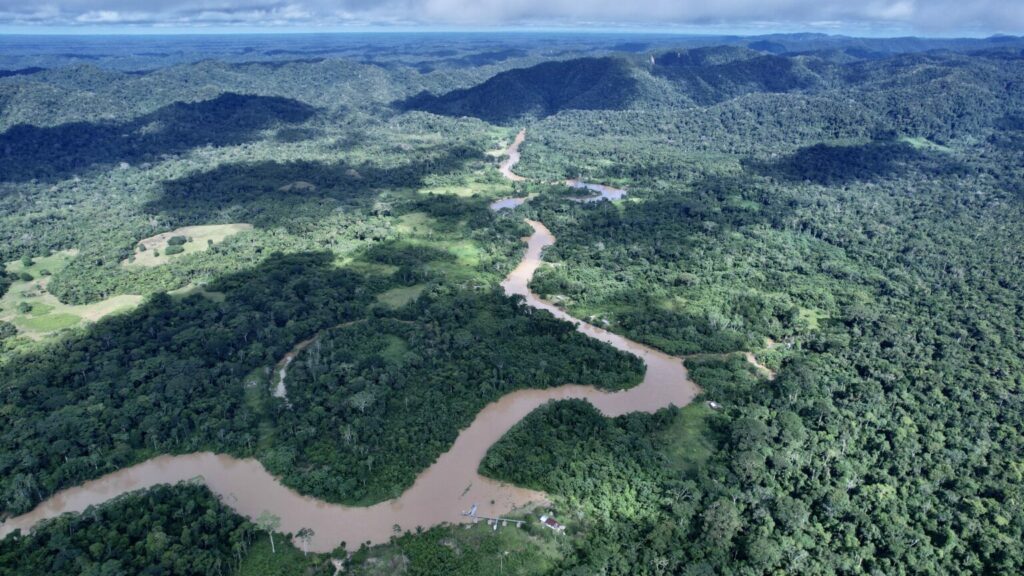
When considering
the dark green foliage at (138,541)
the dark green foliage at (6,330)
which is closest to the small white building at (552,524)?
the dark green foliage at (138,541)

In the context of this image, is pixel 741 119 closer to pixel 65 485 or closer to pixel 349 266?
pixel 349 266

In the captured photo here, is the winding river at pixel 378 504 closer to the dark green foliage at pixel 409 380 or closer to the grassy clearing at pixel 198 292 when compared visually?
the dark green foliage at pixel 409 380

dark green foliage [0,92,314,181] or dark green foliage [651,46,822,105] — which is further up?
dark green foliage [651,46,822,105]

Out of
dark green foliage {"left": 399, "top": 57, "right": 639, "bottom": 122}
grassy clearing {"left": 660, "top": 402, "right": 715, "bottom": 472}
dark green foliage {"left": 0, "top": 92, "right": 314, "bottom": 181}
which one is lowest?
grassy clearing {"left": 660, "top": 402, "right": 715, "bottom": 472}

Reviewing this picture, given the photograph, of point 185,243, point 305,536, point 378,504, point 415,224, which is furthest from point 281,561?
point 415,224

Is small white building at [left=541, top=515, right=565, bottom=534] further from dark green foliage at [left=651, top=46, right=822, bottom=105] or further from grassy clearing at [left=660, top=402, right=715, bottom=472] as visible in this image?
dark green foliage at [left=651, top=46, right=822, bottom=105]

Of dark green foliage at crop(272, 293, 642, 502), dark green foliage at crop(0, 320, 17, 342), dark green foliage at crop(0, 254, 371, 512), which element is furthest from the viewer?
dark green foliage at crop(0, 320, 17, 342)

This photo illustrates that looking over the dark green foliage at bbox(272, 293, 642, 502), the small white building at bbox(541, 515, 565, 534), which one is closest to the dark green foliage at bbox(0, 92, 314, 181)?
the dark green foliage at bbox(272, 293, 642, 502)

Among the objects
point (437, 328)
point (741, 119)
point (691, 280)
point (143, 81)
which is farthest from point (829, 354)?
point (143, 81)
